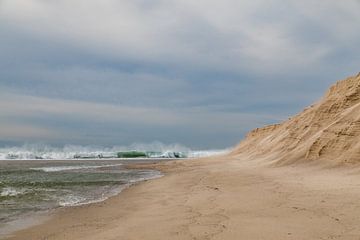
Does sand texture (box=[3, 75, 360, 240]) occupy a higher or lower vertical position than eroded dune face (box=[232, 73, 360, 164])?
lower

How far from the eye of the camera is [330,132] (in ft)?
75.0

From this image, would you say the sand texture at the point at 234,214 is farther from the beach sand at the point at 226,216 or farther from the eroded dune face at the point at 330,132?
the eroded dune face at the point at 330,132

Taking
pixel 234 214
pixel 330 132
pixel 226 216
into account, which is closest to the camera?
pixel 226 216

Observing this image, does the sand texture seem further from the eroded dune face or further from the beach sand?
the eroded dune face

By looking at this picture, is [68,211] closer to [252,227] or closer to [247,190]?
[247,190]

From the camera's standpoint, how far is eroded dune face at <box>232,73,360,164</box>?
21.1 meters

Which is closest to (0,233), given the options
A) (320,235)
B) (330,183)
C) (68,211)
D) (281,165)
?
(68,211)

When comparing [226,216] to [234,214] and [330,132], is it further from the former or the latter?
[330,132]

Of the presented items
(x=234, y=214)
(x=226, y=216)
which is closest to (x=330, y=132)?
Answer: (x=234, y=214)

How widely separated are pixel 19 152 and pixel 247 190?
94791mm

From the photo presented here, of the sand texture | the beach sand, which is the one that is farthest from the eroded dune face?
the beach sand

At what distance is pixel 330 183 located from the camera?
14406mm

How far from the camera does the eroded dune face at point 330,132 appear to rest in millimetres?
21062

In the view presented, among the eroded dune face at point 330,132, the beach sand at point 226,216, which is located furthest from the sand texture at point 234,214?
the eroded dune face at point 330,132
